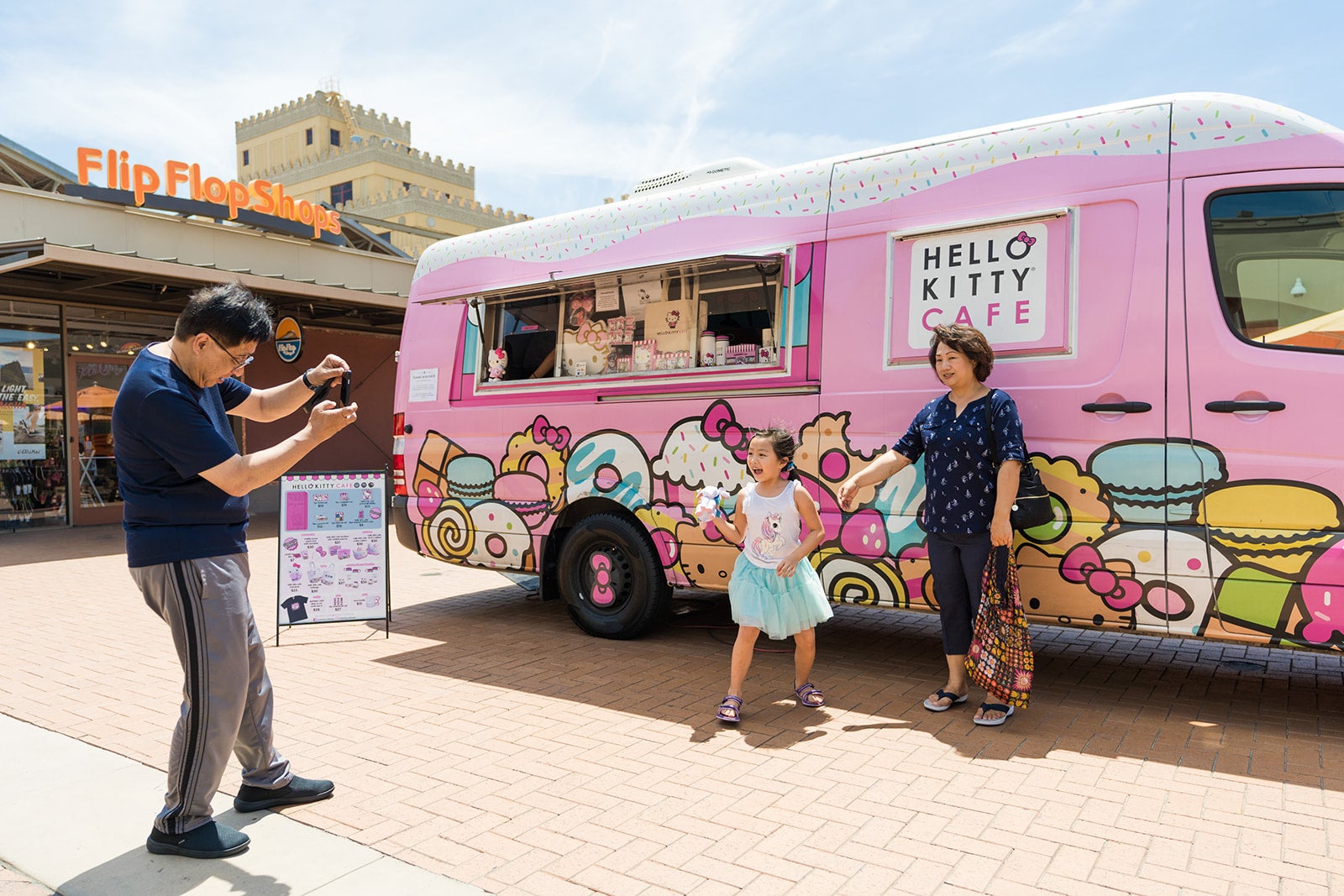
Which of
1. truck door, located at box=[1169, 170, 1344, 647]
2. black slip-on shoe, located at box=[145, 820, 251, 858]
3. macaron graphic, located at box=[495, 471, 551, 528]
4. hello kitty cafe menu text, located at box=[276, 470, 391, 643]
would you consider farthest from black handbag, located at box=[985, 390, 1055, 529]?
hello kitty cafe menu text, located at box=[276, 470, 391, 643]

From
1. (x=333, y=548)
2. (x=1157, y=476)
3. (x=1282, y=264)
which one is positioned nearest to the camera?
(x=1282, y=264)

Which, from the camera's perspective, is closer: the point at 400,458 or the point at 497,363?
the point at 497,363

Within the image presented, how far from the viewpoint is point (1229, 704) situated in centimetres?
459

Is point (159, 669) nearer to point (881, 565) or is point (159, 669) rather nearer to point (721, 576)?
point (721, 576)

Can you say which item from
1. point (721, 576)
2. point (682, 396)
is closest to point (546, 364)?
point (682, 396)

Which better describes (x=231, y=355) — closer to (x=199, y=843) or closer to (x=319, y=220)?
(x=199, y=843)

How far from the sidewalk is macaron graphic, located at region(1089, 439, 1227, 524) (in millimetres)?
3243

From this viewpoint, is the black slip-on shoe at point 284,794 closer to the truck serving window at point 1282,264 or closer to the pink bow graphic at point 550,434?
the pink bow graphic at point 550,434

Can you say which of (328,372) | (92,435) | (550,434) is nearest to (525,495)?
(550,434)

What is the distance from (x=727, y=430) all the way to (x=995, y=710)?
2109 millimetres

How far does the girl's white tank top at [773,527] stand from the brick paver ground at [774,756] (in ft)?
2.66

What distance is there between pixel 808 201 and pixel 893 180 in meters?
0.52

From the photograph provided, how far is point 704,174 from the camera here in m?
5.88

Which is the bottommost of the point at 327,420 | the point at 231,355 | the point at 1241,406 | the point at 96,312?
the point at 327,420
